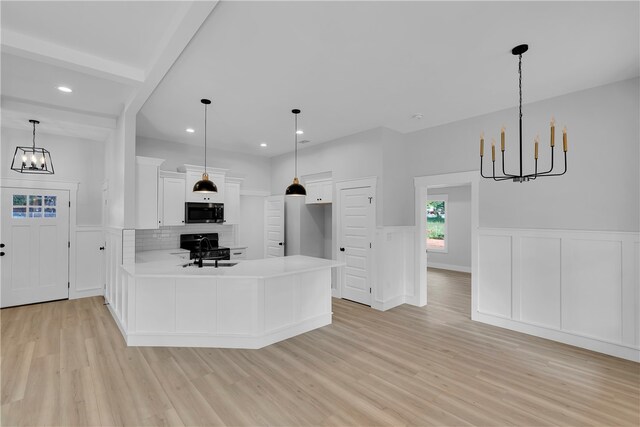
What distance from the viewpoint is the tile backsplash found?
17.6ft

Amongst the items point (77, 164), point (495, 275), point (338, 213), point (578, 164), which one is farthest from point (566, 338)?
point (77, 164)

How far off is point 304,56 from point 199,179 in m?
3.69

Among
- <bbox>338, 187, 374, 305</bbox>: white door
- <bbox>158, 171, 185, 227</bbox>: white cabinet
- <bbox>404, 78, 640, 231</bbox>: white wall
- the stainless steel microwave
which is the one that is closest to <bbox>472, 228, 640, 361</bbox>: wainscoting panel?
<bbox>404, 78, 640, 231</bbox>: white wall

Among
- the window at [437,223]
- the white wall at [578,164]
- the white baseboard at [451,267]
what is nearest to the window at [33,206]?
the white wall at [578,164]

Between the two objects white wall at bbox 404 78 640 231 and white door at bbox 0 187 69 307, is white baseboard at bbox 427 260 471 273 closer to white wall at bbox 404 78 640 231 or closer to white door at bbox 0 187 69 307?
white wall at bbox 404 78 640 231

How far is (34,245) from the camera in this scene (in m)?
4.80

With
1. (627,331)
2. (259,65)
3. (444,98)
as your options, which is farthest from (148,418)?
(627,331)

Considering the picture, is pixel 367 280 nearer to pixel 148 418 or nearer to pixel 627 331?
pixel 627 331

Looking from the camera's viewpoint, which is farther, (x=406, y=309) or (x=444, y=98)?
(x=406, y=309)

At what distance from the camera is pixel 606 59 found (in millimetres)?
2787

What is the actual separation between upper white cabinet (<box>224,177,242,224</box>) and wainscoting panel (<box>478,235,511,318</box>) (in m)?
4.38

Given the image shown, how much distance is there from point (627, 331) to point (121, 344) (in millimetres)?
5470

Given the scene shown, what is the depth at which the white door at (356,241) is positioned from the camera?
4.93 m

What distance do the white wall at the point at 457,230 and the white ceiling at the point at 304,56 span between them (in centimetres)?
451
